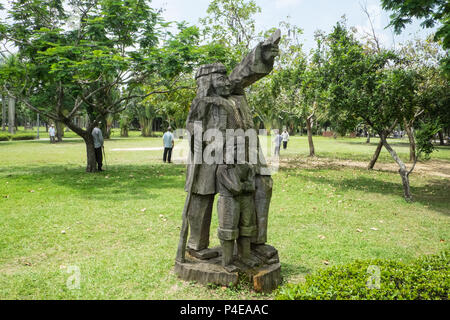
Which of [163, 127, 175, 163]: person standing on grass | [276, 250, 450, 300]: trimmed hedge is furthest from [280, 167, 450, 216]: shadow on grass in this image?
Answer: [163, 127, 175, 163]: person standing on grass

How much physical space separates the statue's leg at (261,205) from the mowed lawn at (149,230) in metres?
0.69

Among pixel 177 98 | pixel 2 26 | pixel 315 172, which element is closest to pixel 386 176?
pixel 315 172

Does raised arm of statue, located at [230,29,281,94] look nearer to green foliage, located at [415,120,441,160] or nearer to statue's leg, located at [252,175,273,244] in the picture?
statue's leg, located at [252,175,273,244]

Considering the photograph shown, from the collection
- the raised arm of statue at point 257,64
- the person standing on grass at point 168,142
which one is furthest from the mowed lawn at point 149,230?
the person standing on grass at point 168,142

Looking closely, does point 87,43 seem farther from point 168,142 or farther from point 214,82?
point 214,82

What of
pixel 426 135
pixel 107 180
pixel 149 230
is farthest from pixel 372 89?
pixel 107 180

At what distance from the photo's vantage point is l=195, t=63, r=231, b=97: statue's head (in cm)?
426

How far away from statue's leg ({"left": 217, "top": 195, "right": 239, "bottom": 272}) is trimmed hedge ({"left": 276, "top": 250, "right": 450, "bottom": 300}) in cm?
99

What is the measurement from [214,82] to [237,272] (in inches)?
98.1

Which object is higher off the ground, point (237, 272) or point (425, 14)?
point (425, 14)

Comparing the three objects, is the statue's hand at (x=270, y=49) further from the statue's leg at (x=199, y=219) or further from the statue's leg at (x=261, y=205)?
the statue's leg at (x=199, y=219)

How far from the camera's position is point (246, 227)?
4.15 meters

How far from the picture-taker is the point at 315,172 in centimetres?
1557
